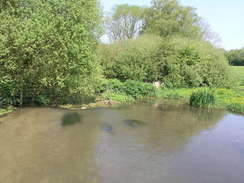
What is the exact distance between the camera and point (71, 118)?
10891mm

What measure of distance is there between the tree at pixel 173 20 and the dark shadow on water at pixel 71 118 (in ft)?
63.4

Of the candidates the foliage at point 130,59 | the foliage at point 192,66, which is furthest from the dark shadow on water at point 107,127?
the foliage at point 192,66

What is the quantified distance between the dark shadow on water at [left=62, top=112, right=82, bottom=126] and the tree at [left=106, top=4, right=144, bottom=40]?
76.6ft

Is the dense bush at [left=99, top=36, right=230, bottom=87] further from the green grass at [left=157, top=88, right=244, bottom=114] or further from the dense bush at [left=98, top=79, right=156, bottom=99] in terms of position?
the dense bush at [left=98, top=79, right=156, bottom=99]

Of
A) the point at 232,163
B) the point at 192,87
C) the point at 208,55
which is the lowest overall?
the point at 232,163

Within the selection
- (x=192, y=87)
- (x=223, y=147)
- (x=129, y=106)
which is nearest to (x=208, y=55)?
(x=192, y=87)

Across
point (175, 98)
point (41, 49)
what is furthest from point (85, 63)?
point (175, 98)

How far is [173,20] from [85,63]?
750 inches

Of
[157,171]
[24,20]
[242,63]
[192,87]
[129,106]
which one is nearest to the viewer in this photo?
[157,171]

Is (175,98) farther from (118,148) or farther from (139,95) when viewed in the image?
(118,148)

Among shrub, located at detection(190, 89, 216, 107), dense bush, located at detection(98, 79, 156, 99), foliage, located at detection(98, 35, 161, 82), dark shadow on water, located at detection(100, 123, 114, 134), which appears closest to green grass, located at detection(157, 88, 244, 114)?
shrub, located at detection(190, 89, 216, 107)

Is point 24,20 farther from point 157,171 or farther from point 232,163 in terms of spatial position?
point 232,163

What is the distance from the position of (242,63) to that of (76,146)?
156ft

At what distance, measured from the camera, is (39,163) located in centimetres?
606
